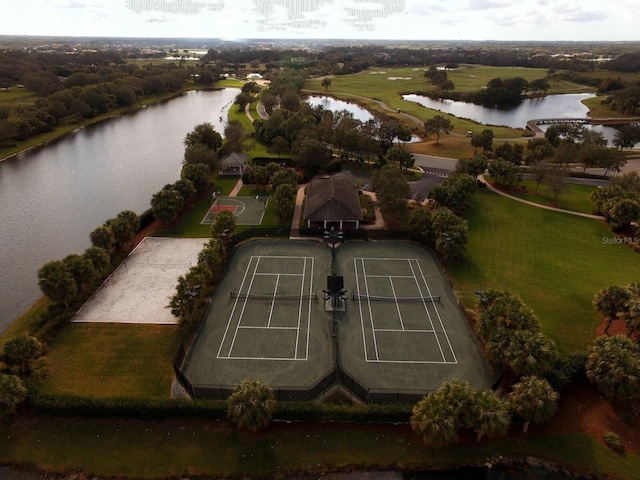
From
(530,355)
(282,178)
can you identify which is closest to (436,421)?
(530,355)

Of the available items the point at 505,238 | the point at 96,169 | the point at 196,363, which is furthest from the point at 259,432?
the point at 96,169

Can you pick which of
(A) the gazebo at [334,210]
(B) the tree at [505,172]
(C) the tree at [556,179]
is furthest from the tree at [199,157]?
A: (C) the tree at [556,179]

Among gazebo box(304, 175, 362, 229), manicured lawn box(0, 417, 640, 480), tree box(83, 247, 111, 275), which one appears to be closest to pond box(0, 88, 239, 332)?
tree box(83, 247, 111, 275)

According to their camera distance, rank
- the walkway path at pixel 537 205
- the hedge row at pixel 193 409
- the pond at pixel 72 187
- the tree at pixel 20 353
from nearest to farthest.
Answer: the hedge row at pixel 193 409 < the tree at pixel 20 353 < the pond at pixel 72 187 < the walkway path at pixel 537 205

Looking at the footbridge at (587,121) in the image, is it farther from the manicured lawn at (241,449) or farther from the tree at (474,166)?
the manicured lawn at (241,449)

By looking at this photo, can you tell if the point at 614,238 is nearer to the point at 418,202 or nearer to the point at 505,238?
the point at 505,238

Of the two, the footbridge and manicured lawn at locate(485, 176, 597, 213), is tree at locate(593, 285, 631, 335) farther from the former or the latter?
the footbridge

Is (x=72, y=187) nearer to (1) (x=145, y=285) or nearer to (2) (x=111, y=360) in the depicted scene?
(1) (x=145, y=285)
